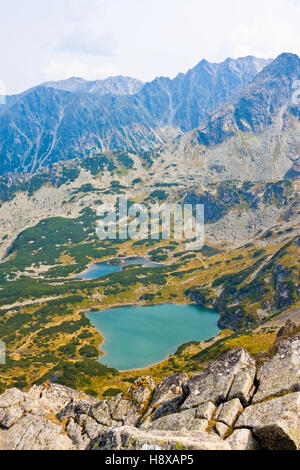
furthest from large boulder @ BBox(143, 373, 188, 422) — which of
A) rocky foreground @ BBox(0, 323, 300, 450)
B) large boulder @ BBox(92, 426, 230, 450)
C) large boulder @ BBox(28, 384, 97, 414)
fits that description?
large boulder @ BBox(28, 384, 97, 414)

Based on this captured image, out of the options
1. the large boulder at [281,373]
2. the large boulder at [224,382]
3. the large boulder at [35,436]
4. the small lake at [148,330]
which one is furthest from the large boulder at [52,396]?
the small lake at [148,330]

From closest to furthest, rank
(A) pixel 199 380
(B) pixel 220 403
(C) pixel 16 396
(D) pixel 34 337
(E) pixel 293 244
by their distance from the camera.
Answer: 1. (B) pixel 220 403
2. (A) pixel 199 380
3. (C) pixel 16 396
4. (D) pixel 34 337
5. (E) pixel 293 244

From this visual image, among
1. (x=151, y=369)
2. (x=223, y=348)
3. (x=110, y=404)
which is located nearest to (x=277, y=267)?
(x=223, y=348)

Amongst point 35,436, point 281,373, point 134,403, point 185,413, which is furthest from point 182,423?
point 35,436

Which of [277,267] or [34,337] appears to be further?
[277,267]

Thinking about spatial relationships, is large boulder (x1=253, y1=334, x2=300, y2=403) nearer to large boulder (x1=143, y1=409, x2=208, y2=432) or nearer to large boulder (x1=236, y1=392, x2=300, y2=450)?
large boulder (x1=236, y1=392, x2=300, y2=450)
